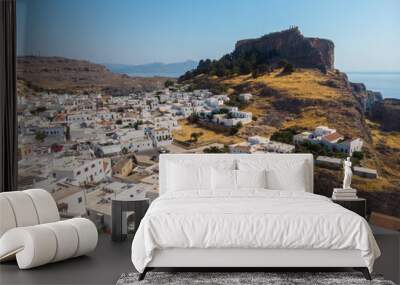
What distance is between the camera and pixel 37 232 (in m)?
5.77

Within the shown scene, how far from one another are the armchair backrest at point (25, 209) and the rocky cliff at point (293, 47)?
3.19 metres

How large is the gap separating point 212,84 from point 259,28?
901 millimetres

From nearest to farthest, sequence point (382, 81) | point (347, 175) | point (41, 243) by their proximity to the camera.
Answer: point (41, 243) < point (347, 175) < point (382, 81)

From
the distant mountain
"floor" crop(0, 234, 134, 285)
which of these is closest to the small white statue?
the distant mountain

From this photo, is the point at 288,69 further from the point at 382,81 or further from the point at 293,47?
the point at 382,81

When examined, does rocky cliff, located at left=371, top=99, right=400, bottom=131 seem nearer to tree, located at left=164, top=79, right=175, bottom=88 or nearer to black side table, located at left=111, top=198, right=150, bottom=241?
tree, located at left=164, top=79, right=175, bottom=88

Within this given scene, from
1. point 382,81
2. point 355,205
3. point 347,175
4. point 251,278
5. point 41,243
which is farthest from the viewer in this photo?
point 382,81

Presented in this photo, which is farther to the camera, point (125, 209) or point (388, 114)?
point (388, 114)

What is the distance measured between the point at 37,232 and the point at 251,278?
1.87 metres

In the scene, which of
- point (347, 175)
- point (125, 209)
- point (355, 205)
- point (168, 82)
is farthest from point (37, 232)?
point (347, 175)

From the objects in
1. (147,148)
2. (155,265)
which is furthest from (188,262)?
(147,148)

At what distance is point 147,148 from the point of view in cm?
832

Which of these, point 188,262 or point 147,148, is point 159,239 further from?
point 147,148

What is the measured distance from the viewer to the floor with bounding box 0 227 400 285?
540 centimetres
